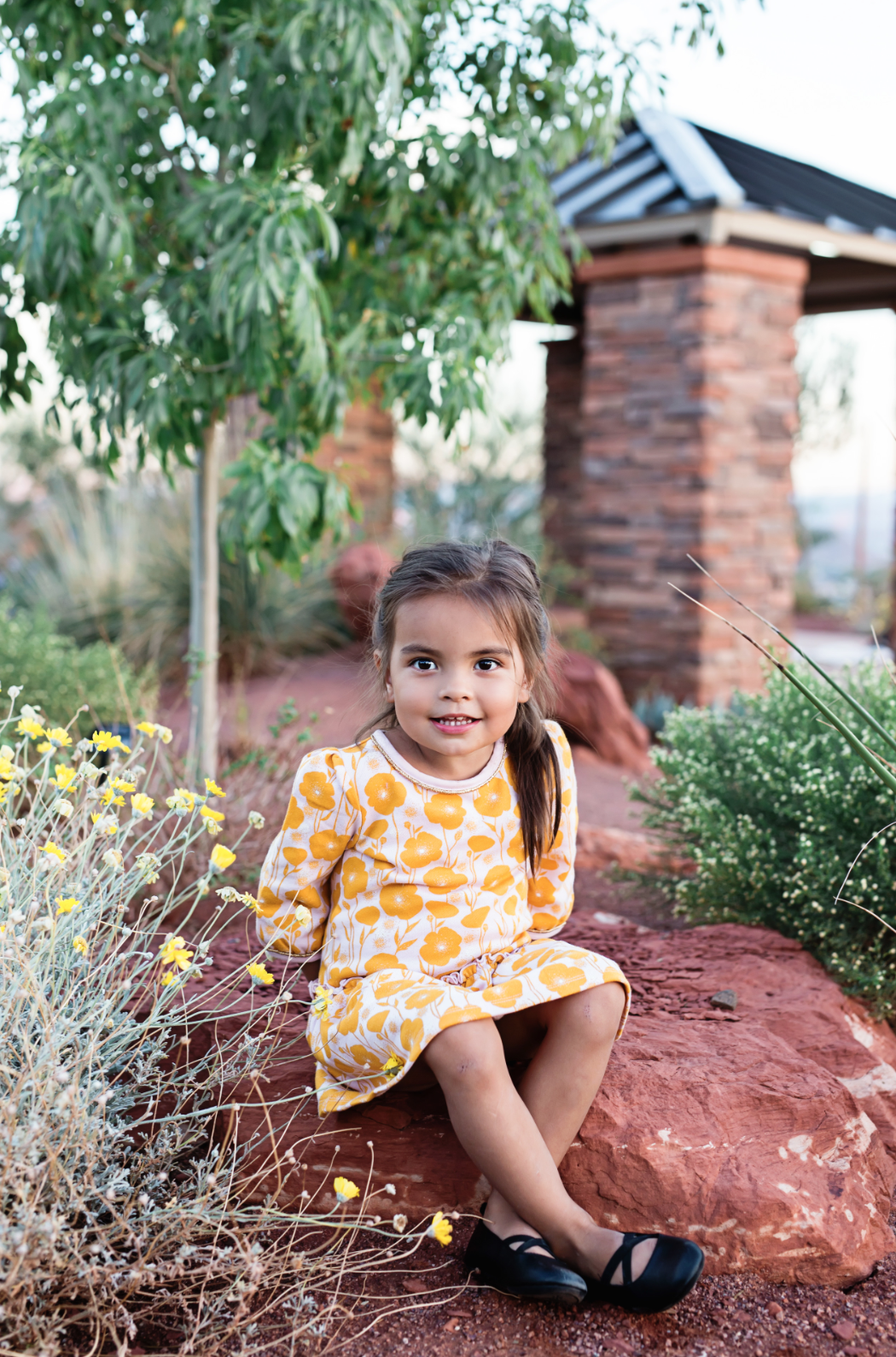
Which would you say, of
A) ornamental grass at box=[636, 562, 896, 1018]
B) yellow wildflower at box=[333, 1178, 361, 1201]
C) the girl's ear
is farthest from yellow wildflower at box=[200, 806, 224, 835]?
ornamental grass at box=[636, 562, 896, 1018]

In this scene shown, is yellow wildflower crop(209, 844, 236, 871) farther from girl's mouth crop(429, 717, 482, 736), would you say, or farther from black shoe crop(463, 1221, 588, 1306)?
black shoe crop(463, 1221, 588, 1306)

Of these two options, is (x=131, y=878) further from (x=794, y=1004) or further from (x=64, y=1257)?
(x=794, y=1004)

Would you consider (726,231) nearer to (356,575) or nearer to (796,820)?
(356,575)

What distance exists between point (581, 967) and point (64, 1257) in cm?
90

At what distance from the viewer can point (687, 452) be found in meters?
6.82

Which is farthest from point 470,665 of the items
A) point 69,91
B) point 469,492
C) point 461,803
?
point 469,492

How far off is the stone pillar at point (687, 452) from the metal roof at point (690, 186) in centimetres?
29

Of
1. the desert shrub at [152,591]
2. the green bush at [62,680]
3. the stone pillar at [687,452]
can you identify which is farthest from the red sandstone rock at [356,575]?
the green bush at [62,680]

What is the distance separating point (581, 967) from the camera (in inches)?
78.8

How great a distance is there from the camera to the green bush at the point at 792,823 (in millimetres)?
2725

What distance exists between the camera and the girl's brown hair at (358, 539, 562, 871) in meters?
2.10

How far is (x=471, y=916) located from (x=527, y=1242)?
1.74 feet


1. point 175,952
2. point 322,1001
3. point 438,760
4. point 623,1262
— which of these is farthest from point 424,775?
point 623,1262

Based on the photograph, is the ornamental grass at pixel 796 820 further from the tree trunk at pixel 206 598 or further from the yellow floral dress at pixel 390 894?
the tree trunk at pixel 206 598
